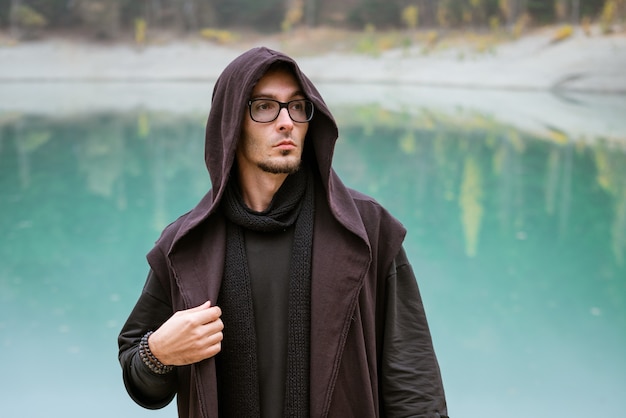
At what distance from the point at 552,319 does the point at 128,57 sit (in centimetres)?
2894

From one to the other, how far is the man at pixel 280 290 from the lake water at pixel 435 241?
7.84ft

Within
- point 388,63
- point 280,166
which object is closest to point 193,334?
point 280,166

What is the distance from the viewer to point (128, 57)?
3155 centimetres

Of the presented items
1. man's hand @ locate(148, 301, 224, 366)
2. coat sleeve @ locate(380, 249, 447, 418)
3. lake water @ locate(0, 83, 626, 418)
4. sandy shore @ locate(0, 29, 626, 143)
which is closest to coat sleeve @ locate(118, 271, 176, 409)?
man's hand @ locate(148, 301, 224, 366)

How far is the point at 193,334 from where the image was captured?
132 centimetres

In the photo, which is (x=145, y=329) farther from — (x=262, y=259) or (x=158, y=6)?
(x=158, y=6)

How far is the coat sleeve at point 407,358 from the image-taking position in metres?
1.41

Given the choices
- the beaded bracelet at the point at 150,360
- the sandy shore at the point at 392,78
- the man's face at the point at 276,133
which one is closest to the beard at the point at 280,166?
the man's face at the point at 276,133

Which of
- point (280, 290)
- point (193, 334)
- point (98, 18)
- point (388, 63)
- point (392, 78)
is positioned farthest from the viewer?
point (98, 18)

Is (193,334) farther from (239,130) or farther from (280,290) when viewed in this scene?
(239,130)

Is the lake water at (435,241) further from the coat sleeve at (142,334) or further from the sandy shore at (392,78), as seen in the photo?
the coat sleeve at (142,334)

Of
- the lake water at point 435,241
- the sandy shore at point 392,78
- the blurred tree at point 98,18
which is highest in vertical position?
the blurred tree at point 98,18

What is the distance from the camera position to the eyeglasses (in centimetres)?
145

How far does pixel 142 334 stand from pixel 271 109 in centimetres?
49
